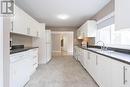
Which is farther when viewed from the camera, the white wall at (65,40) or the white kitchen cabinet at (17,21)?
the white wall at (65,40)

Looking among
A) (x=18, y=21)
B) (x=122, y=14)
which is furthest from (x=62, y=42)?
(x=122, y=14)

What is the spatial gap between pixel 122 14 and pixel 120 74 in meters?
1.02

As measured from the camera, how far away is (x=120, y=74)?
2.04 m

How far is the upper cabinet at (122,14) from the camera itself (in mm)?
2229

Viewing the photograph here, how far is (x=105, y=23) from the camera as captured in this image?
4961 mm

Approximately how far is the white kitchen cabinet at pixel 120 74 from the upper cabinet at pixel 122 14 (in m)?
0.63

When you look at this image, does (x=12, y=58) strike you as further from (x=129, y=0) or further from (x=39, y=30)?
(x=39, y=30)

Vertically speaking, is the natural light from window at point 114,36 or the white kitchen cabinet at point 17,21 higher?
the white kitchen cabinet at point 17,21

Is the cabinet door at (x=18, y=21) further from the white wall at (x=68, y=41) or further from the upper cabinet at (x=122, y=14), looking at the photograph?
the white wall at (x=68, y=41)

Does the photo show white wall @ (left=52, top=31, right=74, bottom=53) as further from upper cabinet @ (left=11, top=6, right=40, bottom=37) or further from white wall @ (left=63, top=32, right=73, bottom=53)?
upper cabinet @ (left=11, top=6, right=40, bottom=37)

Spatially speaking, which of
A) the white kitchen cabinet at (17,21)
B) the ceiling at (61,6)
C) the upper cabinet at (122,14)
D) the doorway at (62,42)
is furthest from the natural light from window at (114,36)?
the doorway at (62,42)

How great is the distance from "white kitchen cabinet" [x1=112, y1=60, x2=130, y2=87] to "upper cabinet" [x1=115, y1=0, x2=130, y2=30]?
0.63 metres

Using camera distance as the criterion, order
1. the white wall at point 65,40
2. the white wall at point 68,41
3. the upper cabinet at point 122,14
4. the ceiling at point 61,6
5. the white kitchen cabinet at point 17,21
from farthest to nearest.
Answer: the white wall at point 68,41, the white wall at point 65,40, the ceiling at point 61,6, the white kitchen cabinet at point 17,21, the upper cabinet at point 122,14

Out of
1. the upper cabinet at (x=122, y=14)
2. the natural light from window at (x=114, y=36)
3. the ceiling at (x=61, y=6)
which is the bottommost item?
the natural light from window at (x=114, y=36)
